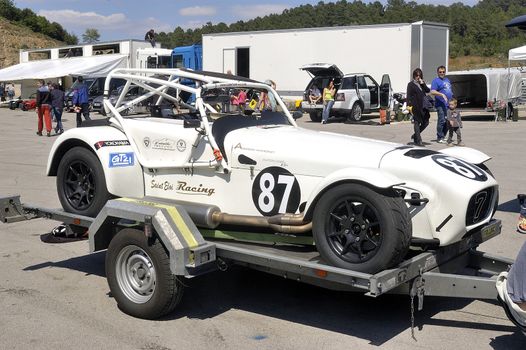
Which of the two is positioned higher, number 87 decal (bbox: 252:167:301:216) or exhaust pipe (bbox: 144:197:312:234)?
number 87 decal (bbox: 252:167:301:216)

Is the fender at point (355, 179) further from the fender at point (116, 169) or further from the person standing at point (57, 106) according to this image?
the person standing at point (57, 106)

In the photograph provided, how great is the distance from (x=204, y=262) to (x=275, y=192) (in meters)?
0.80

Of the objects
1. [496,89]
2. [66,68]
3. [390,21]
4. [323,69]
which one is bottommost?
[496,89]

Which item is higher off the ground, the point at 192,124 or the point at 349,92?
the point at 349,92

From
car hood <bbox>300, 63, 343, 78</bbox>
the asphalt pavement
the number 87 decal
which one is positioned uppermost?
car hood <bbox>300, 63, 343, 78</bbox>

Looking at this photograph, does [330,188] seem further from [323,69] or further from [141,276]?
[323,69]

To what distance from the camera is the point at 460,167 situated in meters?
4.66

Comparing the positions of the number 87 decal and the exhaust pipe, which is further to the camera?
the number 87 decal

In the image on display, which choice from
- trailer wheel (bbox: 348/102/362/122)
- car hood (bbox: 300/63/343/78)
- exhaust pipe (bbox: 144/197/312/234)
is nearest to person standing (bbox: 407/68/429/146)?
trailer wheel (bbox: 348/102/362/122)

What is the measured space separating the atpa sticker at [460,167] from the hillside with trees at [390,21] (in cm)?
7613

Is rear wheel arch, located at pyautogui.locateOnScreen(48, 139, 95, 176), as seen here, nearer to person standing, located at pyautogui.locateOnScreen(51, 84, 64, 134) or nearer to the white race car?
the white race car

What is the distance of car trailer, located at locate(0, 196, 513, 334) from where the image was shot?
4.23m

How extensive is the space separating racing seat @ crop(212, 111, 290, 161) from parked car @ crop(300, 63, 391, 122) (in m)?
18.0

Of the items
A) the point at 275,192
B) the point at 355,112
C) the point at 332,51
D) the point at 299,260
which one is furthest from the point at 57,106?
the point at 299,260
